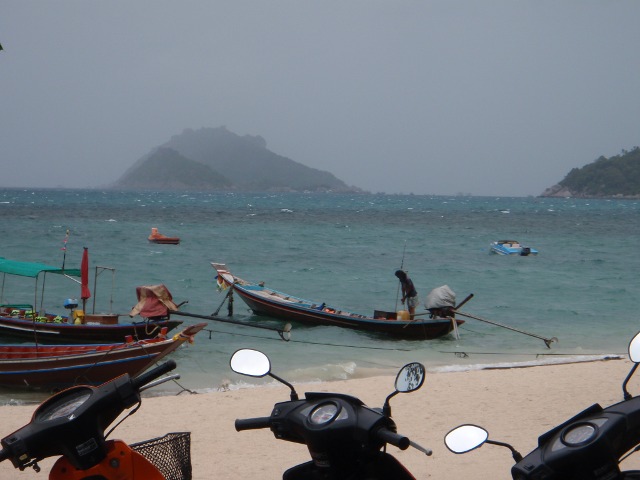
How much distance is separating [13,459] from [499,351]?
14.5 meters

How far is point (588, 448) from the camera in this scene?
237 cm

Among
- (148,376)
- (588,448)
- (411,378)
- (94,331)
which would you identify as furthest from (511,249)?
(588,448)

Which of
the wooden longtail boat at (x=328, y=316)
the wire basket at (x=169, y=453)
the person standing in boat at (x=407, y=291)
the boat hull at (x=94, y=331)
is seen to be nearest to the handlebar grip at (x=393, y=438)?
the wire basket at (x=169, y=453)

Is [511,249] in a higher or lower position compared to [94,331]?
higher

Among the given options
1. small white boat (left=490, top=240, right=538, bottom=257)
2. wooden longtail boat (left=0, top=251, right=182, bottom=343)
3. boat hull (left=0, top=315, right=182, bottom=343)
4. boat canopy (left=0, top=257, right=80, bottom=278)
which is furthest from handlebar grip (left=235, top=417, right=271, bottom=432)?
small white boat (left=490, top=240, right=538, bottom=257)

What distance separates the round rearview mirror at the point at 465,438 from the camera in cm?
269

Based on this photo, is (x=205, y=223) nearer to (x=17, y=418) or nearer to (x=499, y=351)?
(x=499, y=351)

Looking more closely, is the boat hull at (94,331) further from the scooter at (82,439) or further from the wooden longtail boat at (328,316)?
the scooter at (82,439)

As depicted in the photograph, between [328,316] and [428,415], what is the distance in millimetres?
9271

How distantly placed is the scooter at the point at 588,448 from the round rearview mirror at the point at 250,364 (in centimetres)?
121

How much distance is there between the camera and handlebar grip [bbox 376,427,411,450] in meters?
2.60

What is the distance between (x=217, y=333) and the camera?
1800cm

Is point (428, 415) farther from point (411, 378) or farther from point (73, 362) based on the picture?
point (411, 378)

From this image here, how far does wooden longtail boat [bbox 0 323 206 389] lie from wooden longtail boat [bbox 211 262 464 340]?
553 centimetres
